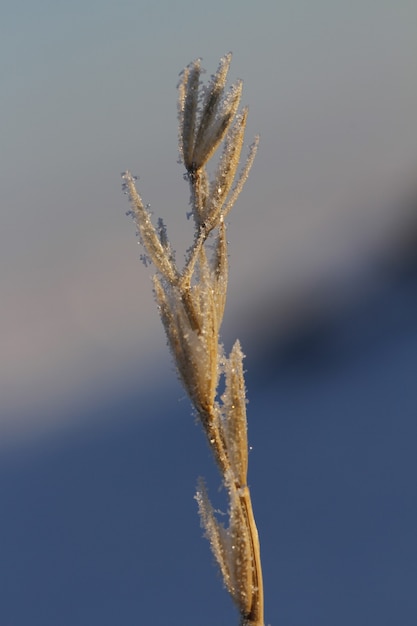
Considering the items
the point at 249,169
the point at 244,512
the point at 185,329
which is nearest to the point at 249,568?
the point at 244,512

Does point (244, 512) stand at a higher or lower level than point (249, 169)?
lower

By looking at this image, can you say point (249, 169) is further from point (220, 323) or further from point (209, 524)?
point (209, 524)

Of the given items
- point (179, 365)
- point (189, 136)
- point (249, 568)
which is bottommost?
point (249, 568)

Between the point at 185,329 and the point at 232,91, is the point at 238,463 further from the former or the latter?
the point at 232,91

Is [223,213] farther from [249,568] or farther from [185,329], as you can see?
[249,568]

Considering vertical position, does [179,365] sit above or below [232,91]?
below
